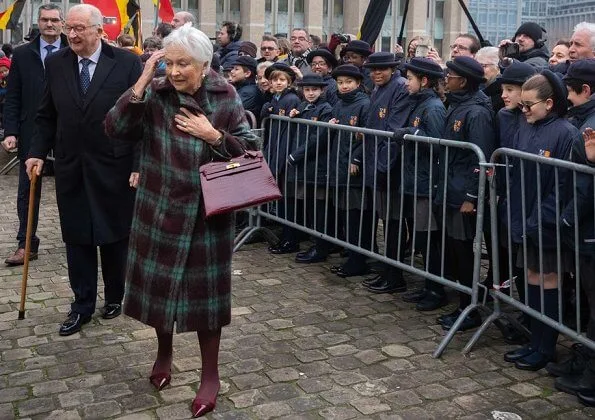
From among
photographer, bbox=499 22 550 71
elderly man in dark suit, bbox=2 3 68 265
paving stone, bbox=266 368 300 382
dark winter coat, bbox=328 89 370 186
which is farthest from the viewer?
photographer, bbox=499 22 550 71

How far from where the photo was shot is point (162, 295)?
14.8 ft

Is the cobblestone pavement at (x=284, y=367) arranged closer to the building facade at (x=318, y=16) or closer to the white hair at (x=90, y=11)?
the white hair at (x=90, y=11)

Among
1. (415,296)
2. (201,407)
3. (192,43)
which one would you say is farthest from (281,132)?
(201,407)

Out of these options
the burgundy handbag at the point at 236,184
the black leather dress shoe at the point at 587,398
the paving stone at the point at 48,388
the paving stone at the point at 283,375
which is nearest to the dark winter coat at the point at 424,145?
the paving stone at the point at 283,375

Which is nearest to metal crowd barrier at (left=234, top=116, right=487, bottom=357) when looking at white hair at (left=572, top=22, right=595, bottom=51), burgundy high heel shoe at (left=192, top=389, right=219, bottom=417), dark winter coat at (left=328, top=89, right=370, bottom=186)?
dark winter coat at (left=328, top=89, right=370, bottom=186)

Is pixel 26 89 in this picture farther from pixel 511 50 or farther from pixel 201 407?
pixel 511 50

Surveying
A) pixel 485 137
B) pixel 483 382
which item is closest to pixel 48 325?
pixel 483 382

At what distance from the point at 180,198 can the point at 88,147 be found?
1598 millimetres

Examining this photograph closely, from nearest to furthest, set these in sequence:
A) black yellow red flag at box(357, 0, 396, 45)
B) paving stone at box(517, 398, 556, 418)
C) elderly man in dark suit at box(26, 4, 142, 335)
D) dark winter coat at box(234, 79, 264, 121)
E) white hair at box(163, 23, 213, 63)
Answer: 1. white hair at box(163, 23, 213, 63)
2. paving stone at box(517, 398, 556, 418)
3. elderly man in dark suit at box(26, 4, 142, 335)
4. dark winter coat at box(234, 79, 264, 121)
5. black yellow red flag at box(357, 0, 396, 45)

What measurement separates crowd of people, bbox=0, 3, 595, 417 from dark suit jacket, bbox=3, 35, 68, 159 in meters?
0.01

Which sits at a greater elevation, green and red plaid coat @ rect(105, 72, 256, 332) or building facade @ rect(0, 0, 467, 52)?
building facade @ rect(0, 0, 467, 52)

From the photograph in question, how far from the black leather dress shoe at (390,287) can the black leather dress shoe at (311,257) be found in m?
1.04

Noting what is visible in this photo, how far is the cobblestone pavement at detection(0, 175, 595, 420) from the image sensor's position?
4.70 m

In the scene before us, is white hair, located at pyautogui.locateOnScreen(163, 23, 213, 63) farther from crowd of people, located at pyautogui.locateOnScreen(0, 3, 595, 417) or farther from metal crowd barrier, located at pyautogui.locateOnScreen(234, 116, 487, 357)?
metal crowd barrier, located at pyautogui.locateOnScreen(234, 116, 487, 357)
